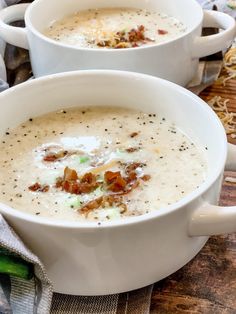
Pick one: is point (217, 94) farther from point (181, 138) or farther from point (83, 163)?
point (83, 163)

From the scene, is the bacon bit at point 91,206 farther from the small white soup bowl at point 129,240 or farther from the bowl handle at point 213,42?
the bowl handle at point 213,42

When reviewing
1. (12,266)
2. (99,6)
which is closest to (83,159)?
(12,266)

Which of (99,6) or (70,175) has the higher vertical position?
(70,175)

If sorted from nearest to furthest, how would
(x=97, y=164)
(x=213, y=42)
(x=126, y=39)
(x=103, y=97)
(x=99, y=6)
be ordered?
(x=97, y=164)
(x=103, y=97)
(x=213, y=42)
(x=126, y=39)
(x=99, y=6)

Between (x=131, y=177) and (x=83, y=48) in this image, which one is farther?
(x=83, y=48)

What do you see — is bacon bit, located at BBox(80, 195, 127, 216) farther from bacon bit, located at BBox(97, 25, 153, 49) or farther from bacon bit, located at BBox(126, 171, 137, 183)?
bacon bit, located at BBox(97, 25, 153, 49)

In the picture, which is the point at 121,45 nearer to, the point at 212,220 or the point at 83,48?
the point at 83,48

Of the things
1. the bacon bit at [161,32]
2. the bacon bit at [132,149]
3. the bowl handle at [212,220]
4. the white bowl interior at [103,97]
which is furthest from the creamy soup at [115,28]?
the bowl handle at [212,220]

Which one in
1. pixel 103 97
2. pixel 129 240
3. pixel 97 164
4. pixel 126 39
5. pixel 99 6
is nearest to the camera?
pixel 129 240
